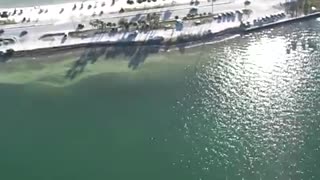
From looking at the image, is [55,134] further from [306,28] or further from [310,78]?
[306,28]

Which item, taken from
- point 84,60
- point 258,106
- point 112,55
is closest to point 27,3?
point 84,60

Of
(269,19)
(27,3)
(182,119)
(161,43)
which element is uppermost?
(27,3)

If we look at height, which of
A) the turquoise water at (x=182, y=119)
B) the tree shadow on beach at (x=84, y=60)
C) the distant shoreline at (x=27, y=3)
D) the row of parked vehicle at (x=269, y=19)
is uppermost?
the distant shoreline at (x=27, y=3)

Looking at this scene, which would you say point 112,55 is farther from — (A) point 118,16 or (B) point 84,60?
(A) point 118,16

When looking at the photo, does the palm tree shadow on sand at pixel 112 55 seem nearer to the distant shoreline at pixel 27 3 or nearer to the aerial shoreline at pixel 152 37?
the aerial shoreline at pixel 152 37

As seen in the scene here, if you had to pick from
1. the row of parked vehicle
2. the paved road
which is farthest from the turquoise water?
the paved road

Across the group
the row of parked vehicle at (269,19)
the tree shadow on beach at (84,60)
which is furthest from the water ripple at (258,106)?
the tree shadow on beach at (84,60)

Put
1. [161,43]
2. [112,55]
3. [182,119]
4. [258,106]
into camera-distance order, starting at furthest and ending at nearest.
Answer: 1. [161,43]
2. [112,55]
3. [258,106]
4. [182,119]

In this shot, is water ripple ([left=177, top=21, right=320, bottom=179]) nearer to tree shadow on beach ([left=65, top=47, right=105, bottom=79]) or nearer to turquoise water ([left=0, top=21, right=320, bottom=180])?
turquoise water ([left=0, top=21, right=320, bottom=180])
